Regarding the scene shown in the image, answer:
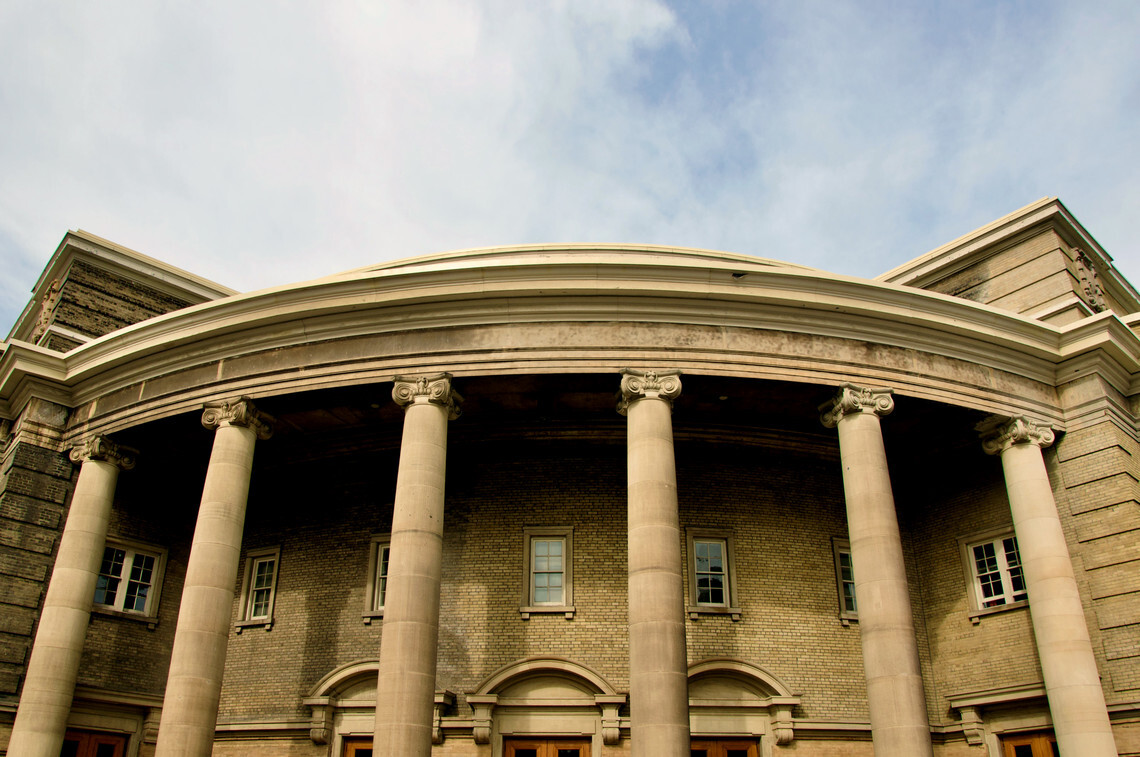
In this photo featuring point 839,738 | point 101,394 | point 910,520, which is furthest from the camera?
point 910,520

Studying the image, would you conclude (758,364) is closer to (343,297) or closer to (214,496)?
(343,297)

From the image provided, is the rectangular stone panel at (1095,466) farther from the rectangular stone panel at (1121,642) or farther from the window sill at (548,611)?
the window sill at (548,611)

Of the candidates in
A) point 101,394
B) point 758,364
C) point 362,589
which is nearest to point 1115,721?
point 758,364

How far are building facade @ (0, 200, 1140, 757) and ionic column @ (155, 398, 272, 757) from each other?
7 cm

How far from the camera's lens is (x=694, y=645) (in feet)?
63.8

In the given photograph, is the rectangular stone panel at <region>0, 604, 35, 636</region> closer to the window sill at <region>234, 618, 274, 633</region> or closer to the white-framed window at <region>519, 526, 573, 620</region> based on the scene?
the window sill at <region>234, 618, 274, 633</region>

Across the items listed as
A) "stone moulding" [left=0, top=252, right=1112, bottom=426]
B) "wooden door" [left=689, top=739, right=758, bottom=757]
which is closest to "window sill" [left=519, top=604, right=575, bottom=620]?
"wooden door" [left=689, top=739, right=758, bottom=757]

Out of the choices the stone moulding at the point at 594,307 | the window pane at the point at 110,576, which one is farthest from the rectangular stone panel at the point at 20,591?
the stone moulding at the point at 594,307

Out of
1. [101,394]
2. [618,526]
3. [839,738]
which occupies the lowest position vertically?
[839,738]

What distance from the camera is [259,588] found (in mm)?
22094

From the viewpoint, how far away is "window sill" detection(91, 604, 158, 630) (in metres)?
20.9

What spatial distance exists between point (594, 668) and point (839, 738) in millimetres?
5556

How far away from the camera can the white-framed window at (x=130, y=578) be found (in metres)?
21.5

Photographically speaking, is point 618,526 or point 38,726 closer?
point 38,726
